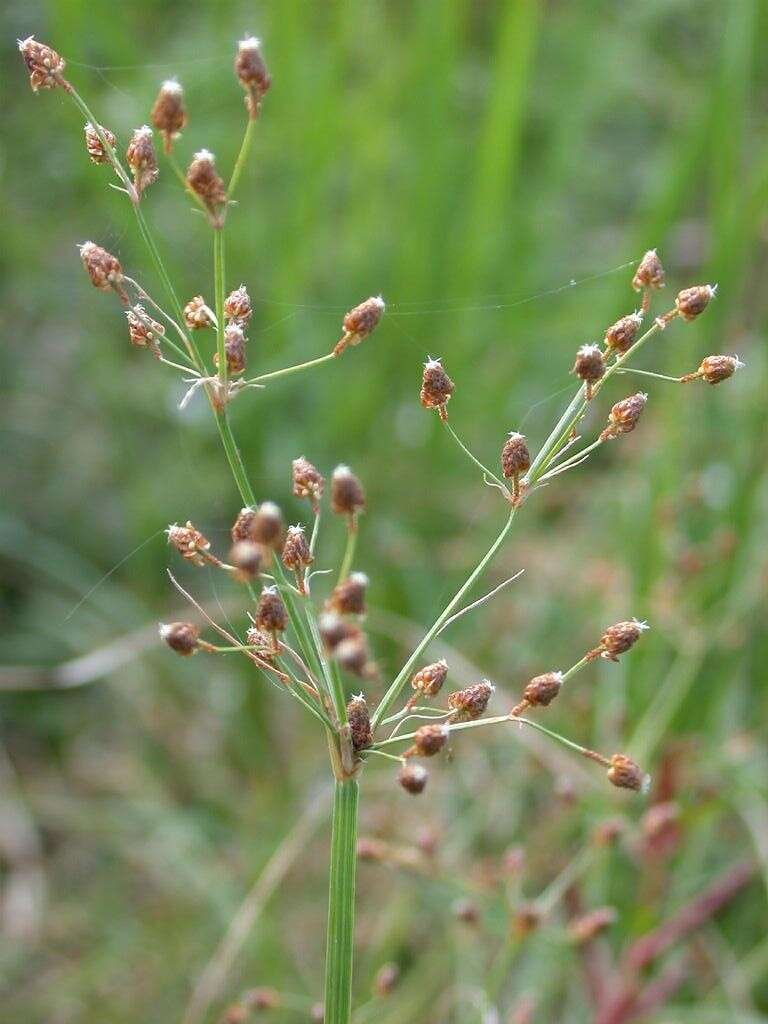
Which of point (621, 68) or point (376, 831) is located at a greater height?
point (621, 68)

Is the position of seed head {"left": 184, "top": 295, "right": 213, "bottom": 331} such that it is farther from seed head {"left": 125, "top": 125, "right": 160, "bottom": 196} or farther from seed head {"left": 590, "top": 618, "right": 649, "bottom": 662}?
seed head {"left": 590, "top": 618, "right": 649, "bottom": 662}

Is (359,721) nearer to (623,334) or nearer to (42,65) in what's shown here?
(623,334)

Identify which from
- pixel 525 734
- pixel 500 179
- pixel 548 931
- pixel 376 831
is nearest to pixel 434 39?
pixel 500 179

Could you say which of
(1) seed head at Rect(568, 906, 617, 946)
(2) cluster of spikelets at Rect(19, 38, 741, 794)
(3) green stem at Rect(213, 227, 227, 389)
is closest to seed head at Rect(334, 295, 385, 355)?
(2) cluster of spikelets at Rect(19, 38, 741, 794)

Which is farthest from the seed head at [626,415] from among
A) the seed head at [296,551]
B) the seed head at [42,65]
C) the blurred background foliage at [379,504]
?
the blurred background foliage at [379,504]

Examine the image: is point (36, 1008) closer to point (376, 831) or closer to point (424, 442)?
point (376, 831)

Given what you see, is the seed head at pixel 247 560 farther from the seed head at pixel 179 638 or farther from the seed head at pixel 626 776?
the seed head at pixel 626 776
